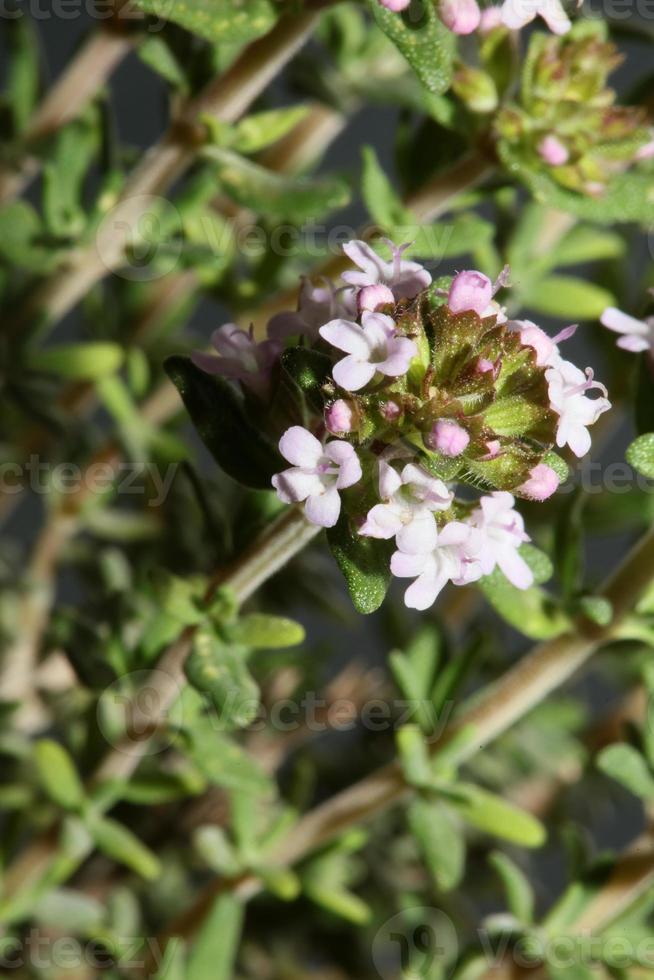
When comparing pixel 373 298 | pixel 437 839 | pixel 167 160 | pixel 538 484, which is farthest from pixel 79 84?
pixel 437 839

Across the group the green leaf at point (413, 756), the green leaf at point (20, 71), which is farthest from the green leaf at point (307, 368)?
the green leaf at point (20, 71)

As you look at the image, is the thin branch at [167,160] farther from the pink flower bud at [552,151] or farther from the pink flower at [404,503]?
the pink flower at [404,503]

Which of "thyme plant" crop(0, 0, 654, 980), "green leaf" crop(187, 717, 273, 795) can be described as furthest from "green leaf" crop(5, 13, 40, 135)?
"green leaf" crop(187, 717, 273, 795)

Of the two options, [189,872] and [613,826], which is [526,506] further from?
[613,826]

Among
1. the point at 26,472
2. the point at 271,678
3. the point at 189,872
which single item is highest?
the point at 26,472

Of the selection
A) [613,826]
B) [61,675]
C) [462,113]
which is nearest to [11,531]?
[61,675]

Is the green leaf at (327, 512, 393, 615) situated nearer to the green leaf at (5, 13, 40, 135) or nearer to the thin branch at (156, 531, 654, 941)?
the thin branch at (156, 531, 654, 941)

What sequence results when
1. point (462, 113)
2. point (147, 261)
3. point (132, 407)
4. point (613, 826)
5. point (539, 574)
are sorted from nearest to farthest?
point (539, 574) < point (462, 113) < point (147, 261) < point (132, 407) < point (613, 826)
